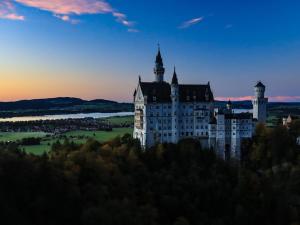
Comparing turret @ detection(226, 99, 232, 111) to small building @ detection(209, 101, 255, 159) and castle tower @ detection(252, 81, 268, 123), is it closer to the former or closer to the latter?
small building @ detection(209, 101, 255, 159)

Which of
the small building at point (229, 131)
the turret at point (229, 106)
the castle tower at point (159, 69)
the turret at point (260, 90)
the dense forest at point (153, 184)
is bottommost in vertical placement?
the dense forest at point (153, 184)

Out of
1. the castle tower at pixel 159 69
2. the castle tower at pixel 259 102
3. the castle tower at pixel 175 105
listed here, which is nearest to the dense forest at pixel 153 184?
the castle tower at pixel 175 105

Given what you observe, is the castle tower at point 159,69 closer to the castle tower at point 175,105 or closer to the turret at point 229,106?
the castle tower at point 175,105

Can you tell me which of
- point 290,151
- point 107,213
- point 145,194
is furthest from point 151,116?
point 107,213

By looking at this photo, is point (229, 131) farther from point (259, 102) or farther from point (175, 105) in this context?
point (259, 102)

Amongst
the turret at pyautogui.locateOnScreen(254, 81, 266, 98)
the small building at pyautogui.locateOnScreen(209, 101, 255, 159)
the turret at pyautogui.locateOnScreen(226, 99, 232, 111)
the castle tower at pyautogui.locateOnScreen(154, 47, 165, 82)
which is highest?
the castle tower at pyautogui.locateOnScreen(154, 47, 165, 82)

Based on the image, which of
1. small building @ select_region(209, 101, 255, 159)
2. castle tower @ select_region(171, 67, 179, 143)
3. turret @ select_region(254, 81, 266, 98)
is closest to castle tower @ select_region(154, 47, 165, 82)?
castle tower @ select_region(171, 67, 179, 143)
